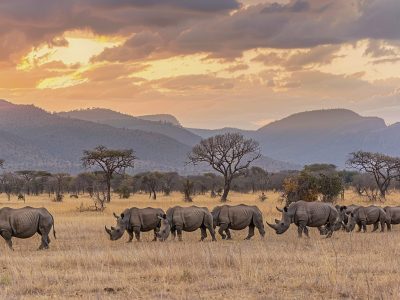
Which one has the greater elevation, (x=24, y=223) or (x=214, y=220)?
(x=24, y=223)

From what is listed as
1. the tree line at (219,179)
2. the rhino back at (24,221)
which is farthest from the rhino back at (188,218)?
the tree line at (219,179)

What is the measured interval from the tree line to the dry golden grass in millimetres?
24545

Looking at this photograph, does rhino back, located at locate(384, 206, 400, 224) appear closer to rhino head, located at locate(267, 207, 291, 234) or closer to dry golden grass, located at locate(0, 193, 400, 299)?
rhino head, located at locate(267, 207, 291, 234)

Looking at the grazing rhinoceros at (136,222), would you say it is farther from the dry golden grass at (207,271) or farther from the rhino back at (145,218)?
the dry golden grass at (207,271)

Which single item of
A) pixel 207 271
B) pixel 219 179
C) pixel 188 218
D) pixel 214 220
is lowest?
pixel 207 271

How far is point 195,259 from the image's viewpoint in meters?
15.9

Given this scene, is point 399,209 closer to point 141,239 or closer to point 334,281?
point 141,239

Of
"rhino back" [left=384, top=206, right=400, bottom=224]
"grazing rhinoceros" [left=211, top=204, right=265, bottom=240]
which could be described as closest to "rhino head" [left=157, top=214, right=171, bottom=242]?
"grazing rhinoceros" [left=211, top=204, right=265, bottom=240]

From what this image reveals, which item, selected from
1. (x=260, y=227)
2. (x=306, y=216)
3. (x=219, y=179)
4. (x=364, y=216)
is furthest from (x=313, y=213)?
(x=219, y=179)

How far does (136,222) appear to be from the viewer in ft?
74.9

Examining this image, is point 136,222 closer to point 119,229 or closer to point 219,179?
point 119,229

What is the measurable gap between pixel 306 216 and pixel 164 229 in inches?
203

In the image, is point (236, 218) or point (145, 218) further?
point (236, 218)

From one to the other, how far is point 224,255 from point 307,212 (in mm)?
7752
